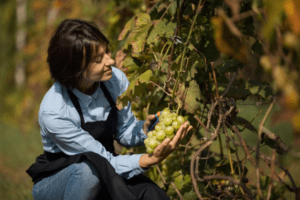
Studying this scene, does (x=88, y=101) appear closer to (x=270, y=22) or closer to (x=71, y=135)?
(x=71, y=135)

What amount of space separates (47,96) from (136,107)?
2.31 feet

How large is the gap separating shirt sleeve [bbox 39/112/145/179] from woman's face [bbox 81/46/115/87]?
263mm

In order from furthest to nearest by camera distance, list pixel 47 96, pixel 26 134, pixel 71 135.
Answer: pixel 26 134
pixel 47 96
pixel 71 135

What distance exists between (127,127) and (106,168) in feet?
1.46

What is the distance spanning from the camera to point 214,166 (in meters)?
2.13

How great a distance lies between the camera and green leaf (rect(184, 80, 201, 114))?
1852 millimetres

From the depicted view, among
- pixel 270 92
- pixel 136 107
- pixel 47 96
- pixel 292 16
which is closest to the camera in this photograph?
pixel 292 16

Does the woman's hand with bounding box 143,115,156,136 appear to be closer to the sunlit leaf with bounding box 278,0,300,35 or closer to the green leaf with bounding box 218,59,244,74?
the green leaf with bounding box 218,59,244,74

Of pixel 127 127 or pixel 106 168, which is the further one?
pixel 127 127

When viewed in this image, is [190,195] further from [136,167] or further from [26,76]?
[26,76]

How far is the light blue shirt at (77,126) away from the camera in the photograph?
6.11ft

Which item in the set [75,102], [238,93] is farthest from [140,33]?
[238,93]

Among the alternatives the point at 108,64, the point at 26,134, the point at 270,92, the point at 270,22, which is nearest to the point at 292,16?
the point at 270,22

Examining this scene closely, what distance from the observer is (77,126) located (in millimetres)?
1959
